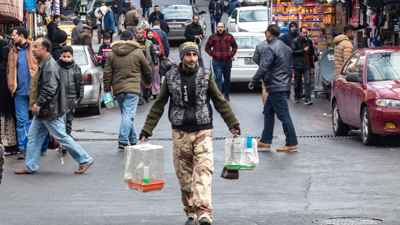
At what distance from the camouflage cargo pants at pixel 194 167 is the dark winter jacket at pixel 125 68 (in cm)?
575

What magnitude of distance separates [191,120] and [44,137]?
4528 millimetres

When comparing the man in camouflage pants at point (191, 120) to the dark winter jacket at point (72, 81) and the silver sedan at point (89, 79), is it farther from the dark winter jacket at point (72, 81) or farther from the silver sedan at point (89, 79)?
the silver sedan at point (89, 79)

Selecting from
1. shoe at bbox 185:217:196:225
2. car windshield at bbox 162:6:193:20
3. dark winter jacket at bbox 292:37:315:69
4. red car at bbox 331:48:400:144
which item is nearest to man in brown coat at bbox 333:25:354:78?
dark winter jacket at bbox 292:37:315:69

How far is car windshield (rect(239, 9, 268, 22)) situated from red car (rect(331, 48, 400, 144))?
23891mm

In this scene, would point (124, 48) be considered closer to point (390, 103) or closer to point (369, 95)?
point (369, 95)

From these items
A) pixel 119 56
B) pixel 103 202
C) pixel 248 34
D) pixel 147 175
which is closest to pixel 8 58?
pixel 119 56

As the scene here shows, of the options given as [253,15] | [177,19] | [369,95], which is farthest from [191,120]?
[177,19]

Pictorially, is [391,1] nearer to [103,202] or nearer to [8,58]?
[8,58]

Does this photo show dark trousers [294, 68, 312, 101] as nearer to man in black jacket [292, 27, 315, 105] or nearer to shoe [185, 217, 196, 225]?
man in black jacket [292, 27, 315, 105]

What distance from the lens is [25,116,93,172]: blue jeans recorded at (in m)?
14.8

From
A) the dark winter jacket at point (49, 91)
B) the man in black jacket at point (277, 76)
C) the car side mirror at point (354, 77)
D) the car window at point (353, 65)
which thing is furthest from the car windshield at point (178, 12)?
the dark winter jacket at point (49, 91)

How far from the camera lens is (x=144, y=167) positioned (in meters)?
10.8

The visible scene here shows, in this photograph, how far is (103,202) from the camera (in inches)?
496

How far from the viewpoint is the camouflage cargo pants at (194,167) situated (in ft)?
35.7
